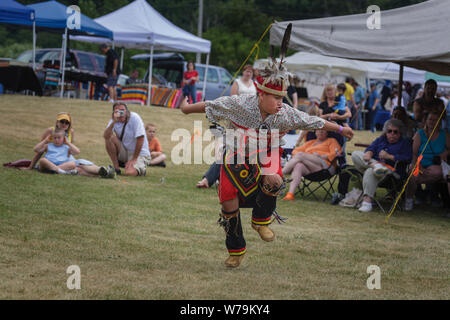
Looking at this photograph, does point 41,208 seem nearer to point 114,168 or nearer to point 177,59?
point 114,168

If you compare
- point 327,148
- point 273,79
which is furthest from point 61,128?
point 273,79

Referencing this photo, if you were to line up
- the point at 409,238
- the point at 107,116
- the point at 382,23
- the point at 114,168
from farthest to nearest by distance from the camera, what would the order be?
the point at 107,116 < the point at 114,168 < the point at 382,23 < the point at 409,238

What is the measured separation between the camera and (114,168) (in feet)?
34.1

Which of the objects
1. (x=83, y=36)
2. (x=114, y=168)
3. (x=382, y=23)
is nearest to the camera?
(x=382, y=23)

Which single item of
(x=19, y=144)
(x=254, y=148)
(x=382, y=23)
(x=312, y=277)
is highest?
(x=382, y=23)

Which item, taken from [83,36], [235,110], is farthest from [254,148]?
[83,36]

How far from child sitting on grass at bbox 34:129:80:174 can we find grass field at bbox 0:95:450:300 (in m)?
0.32

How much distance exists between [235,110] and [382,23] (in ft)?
13.8

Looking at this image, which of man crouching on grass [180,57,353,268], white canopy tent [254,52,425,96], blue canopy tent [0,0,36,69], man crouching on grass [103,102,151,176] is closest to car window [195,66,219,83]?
white canopy tent [254,52,425,96]

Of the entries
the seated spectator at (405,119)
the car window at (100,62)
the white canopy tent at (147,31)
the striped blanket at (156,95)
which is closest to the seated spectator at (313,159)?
the seated spectator at (405,119)

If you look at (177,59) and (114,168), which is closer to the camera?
(114,168)

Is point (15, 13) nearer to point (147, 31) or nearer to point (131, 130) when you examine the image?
point (147, 31)

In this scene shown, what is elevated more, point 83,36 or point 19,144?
point 83,36

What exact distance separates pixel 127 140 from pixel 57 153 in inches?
46.6
